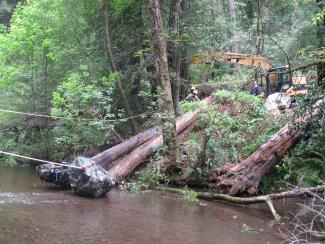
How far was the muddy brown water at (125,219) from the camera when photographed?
21.7ft

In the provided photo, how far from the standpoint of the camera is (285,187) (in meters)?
10.3

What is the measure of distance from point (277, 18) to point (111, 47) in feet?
51.1

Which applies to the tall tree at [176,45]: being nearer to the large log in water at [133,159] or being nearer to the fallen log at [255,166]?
the large log in water at [133,159]

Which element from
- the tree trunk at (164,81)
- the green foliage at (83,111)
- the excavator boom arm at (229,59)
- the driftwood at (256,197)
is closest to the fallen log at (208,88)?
the excavator boom arm at (229,59)

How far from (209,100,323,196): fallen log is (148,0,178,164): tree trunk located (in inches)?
62.3

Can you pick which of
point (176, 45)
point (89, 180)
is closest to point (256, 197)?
point (89, 180)

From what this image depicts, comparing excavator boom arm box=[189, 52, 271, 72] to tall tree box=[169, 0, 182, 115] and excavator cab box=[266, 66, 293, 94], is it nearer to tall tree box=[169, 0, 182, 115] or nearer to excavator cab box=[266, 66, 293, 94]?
excavator cab box=[266, 66, 293, 94]

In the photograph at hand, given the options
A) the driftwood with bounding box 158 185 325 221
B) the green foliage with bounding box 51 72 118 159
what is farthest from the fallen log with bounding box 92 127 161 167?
the driftwood with bounding box 158 185 325 221

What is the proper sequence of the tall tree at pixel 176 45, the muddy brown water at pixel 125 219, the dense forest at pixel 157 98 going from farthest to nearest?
the tall tree at pixel 176 45, the dense forest at pixel 157 98, the muddy brown water at pixel 125 219

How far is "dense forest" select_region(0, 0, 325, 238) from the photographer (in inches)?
406

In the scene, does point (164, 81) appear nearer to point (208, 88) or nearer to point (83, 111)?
point (83, 111)

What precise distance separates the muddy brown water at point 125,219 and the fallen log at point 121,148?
1874mm

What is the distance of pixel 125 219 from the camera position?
25.7 feet

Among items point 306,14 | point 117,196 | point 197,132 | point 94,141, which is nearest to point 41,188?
point 117,196
